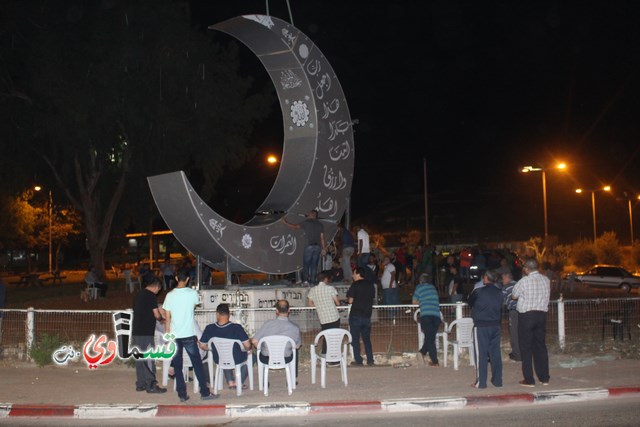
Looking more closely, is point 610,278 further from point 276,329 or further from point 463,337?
point 276,329

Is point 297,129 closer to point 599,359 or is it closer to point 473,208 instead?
point 599,359

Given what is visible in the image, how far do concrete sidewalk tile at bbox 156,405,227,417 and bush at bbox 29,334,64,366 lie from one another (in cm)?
442

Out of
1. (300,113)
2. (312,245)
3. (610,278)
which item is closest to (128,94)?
(300,113)

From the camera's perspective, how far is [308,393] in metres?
10.4

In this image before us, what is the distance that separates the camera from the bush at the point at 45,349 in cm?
1315

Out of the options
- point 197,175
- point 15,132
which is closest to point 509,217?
point 197,175

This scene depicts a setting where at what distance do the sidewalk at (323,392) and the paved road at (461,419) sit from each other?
197 millimetres

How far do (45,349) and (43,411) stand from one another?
3726 millimetres

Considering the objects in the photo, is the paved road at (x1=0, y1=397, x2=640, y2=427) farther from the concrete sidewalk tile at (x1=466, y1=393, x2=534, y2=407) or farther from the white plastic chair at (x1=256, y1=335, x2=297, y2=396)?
the white plastic chair at (x1=256, y1=335, x2=297, y2=396)

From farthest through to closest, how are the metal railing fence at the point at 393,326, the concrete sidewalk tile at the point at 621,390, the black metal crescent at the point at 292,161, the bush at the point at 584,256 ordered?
the bush at the point at 584,256
the black metal crescent at the point at 292,161
the metal railing fence at the point at 393,326
the concrete sidewalk tile at the point at 621,390

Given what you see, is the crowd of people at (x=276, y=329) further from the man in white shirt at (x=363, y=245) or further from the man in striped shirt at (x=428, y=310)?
the man in white shirt at (x=363, y=245)

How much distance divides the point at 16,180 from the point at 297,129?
21728 mm

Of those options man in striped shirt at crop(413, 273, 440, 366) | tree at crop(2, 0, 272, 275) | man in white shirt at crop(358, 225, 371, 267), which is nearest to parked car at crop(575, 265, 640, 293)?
tree at crop(2, 0, 272, 275)

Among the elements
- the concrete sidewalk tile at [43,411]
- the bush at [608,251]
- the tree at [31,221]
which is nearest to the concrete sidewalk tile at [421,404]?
the concrete sidewalk tile at [43,411]
